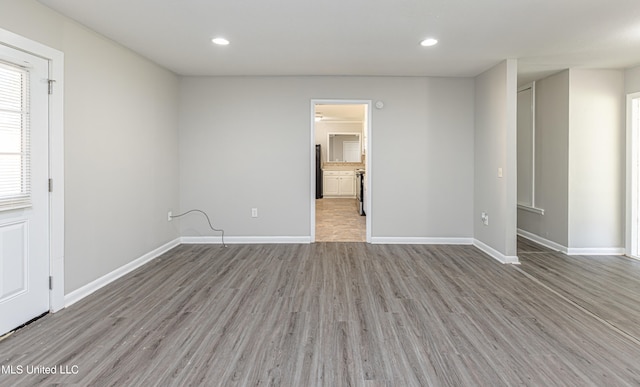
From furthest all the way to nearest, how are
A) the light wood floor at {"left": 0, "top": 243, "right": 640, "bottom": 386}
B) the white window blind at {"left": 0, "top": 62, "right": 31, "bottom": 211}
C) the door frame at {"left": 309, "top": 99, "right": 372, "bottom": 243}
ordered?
the door frame at {"left": 309, "top": 99, "right": 372, "bottom": 243} → the white window blind at {"left": 0, "top": 62, "right": 31, "bottom": 211} → the light wood floor at {"left": 0, "top": 243, "right": 640, "bottom": 386}

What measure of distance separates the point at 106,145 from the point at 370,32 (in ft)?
8.92

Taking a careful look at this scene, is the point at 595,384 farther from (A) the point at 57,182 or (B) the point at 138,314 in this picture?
(A) the point at 57,182

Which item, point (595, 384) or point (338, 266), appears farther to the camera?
point (338, 266)

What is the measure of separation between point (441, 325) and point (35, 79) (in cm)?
342

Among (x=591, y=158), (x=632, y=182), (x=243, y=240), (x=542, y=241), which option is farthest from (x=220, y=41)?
(x=632, y=182)

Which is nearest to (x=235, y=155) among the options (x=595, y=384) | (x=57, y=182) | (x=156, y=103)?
(x=156, y=103)

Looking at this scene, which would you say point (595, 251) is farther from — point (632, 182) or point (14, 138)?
point (14, 138)

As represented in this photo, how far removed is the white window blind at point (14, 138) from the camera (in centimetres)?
225

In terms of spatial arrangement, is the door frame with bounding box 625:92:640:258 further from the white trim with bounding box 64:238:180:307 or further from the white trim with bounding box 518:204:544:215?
the white trim with bounding box 64:238:180:307

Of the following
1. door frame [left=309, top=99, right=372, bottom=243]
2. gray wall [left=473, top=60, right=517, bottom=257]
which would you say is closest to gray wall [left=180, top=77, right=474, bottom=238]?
door frame [left=309, top=99, right=372, bottom=243]

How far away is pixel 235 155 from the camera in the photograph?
4980 mm

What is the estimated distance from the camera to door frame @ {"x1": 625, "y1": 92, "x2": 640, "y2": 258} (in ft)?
14.0

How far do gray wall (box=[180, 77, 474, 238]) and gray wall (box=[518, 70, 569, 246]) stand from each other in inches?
38.8

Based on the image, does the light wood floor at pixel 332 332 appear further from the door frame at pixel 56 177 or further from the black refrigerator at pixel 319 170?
the black refrigerator at pixel 319 170
